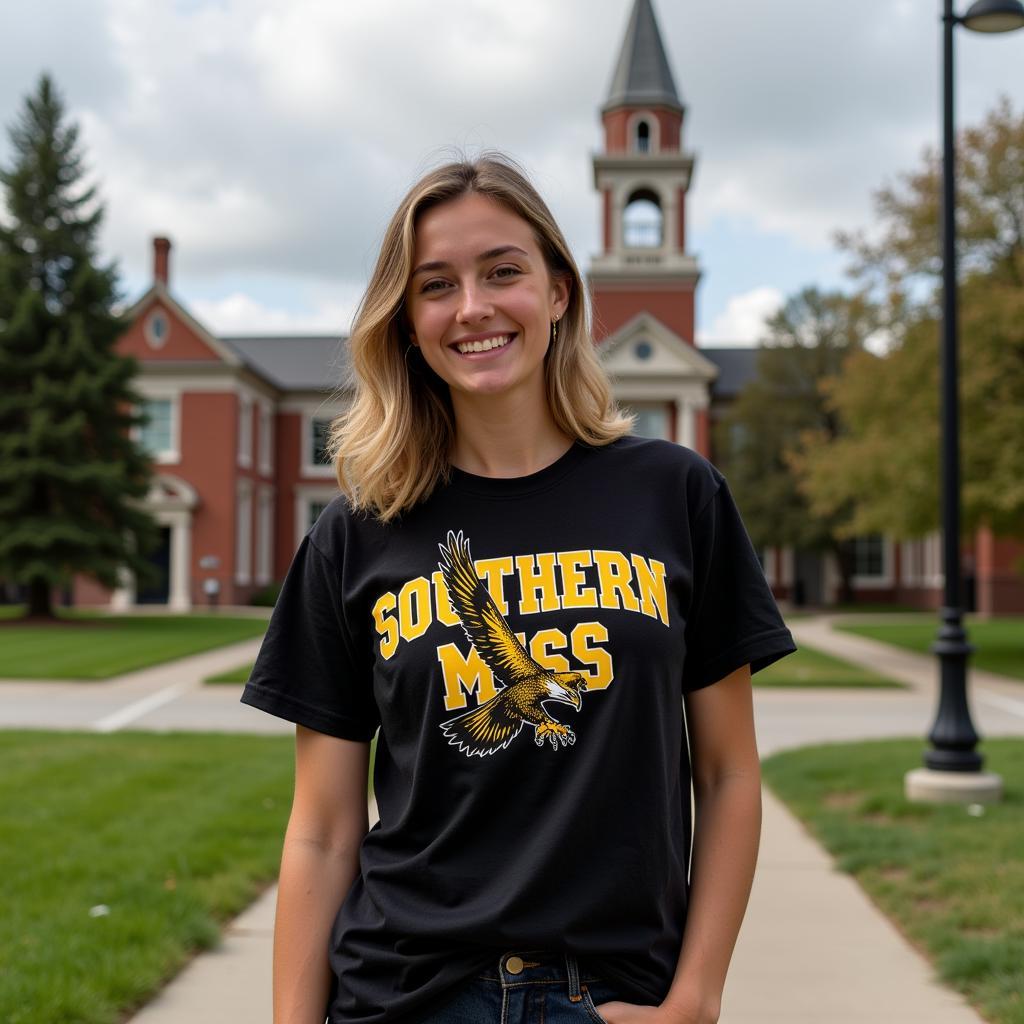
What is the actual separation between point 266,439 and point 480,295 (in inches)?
1803

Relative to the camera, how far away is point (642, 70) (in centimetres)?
4609

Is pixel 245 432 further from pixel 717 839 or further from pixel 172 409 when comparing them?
pixel 717 839

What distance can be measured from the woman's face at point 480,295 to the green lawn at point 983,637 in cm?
1640

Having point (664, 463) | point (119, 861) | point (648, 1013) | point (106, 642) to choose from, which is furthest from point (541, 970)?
point (106, 642)

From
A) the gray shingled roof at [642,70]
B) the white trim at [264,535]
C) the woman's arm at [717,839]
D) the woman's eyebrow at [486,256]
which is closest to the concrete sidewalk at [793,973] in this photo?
the woman's arm at [717,839]

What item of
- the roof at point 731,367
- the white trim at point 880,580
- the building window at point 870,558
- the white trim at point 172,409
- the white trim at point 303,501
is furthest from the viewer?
the roof at point 731,367

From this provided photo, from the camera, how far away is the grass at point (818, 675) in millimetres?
17625

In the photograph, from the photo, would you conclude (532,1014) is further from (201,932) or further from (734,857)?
(201,932)

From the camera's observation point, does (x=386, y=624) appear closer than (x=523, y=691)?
No

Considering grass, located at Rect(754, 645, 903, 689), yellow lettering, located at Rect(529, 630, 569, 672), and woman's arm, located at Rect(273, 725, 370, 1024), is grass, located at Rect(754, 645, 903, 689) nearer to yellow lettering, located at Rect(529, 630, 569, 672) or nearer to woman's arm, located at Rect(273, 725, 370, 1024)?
woman's arm, located at Rect(273, 725, 370, 1024)

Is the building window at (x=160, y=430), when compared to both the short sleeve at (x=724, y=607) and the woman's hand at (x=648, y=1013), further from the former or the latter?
the woman's hand at (x=648, y=1013)

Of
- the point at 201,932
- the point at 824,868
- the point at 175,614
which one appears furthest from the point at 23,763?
the point at 175,614

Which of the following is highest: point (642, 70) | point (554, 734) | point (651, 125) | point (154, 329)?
point (642, 70)

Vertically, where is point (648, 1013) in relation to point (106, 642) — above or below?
above
